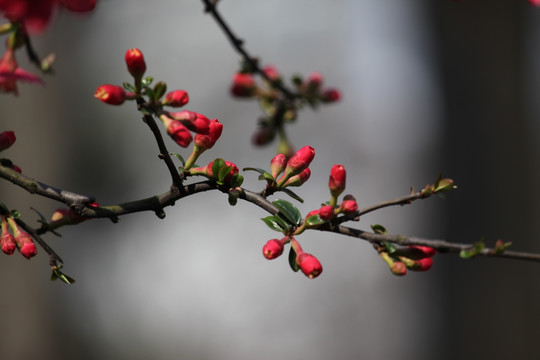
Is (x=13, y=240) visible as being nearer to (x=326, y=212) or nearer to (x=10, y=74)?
(x=10, y=74)

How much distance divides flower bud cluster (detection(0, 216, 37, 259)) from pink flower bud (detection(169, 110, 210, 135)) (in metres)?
0.19

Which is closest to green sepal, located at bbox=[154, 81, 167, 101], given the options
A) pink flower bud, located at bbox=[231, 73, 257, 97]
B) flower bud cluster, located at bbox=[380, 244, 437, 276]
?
flower bud cluster, located at bbox=[380, 244, 437, 276]

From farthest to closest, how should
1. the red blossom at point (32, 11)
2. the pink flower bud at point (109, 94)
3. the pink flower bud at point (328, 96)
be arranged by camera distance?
the pink flower bud at point (328, 96)
the pink flower bud at point (109, 94)
the red blossom at point (32, 11)

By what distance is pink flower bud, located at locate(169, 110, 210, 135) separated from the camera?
0.44 meters

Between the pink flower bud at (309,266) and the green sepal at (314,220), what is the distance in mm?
28

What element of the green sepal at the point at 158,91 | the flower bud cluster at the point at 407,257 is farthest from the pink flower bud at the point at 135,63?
the flower bud cluster at the point at 407,257

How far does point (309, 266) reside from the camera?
471 mm

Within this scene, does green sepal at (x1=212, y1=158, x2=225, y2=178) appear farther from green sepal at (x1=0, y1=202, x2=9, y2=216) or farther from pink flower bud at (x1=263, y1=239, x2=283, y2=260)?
green sepal at (x1=0, y1=202, x2=9, y2=216)

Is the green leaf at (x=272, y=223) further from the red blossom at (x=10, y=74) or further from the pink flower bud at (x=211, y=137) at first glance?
the red blossom at (x=10, y=74)

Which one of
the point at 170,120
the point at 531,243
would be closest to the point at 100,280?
the point at 531,243

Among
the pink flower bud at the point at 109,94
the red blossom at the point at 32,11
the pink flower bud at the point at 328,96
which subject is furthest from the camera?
the pink flower bud at the point at 328,96

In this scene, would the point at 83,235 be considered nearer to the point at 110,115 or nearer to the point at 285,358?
the point at 110,115

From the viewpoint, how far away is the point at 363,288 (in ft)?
10.5

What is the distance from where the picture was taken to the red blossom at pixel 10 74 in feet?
1.44
